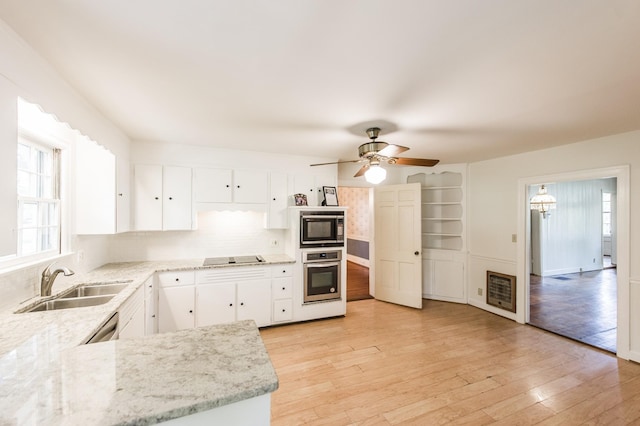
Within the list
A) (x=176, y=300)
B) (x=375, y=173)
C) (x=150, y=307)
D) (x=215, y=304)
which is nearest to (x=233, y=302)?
(x=215, y=304)

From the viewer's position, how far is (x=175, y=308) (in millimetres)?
3133

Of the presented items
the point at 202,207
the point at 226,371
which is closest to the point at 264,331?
the point at 202,207

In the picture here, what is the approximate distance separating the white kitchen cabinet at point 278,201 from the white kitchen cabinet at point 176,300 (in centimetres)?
124

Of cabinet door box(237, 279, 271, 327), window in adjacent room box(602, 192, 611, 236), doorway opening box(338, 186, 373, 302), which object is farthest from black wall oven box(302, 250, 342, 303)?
window in adjacent room box(602, 192, 611, 236)

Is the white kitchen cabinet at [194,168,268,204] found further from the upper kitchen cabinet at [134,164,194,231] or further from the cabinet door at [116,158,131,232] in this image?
the cabinet door at [116,158,131,232]

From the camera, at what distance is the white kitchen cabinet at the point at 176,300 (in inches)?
121

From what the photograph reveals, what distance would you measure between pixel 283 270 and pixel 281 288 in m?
0.24

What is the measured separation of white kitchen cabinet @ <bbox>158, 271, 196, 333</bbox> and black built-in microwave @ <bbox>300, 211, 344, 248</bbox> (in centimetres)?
147

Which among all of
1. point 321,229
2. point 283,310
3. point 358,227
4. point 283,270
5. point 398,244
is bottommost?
point 283,310

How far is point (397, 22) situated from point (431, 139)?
209 centimetres

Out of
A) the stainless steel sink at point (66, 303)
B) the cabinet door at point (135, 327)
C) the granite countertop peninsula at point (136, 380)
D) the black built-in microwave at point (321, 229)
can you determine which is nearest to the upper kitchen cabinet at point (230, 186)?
the black built-in microwave at point (321, 229)

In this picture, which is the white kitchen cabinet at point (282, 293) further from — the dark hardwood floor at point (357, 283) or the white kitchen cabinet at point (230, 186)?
the dark hardwood floor at point (357, 283)

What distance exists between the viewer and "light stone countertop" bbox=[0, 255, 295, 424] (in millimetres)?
787

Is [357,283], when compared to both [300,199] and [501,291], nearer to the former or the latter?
[501,291]
